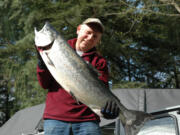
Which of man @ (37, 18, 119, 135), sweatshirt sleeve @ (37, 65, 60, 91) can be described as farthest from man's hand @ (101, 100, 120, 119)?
sweatshirt sleeve @ (37, 65, 60, 91)

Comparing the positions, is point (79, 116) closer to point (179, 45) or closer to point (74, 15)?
point (74, 15)

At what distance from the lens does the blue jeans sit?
2385 millimetres

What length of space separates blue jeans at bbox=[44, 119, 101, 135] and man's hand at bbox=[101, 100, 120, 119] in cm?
17

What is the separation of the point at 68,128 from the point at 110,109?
38cm

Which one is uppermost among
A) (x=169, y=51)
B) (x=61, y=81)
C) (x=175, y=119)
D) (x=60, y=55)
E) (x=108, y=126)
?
(x=60, y=55)

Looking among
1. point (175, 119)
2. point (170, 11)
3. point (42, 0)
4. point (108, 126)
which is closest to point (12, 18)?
point (42, 0)

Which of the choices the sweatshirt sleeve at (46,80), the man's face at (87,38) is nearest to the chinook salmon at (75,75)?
the sweatshirt sleeve at (46,80)

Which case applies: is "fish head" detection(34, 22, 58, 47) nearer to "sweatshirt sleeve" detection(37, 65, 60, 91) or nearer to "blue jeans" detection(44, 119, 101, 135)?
"sweatshirt sleeve" detection(37, 65, 60, 91)

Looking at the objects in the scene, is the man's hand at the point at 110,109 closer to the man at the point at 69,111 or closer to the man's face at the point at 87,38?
the man at the point at 69,111

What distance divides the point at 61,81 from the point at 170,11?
8410mm

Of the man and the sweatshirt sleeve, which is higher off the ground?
the sweatshirt sleeve

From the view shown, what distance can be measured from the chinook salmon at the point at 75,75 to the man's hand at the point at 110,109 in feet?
0.10

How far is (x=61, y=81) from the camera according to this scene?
237cm

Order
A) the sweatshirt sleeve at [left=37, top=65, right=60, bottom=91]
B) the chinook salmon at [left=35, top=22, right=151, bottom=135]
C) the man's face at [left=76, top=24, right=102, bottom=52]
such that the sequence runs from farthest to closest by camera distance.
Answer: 1. the man's face at [left=76, top=24, right=102, bottom=52]
2. the sweatshirt sleeve at [left=37, top=65, right=60, bottom=91]
3. the chinook salmon at [left=35, top=22, right=151, bottom=135]
